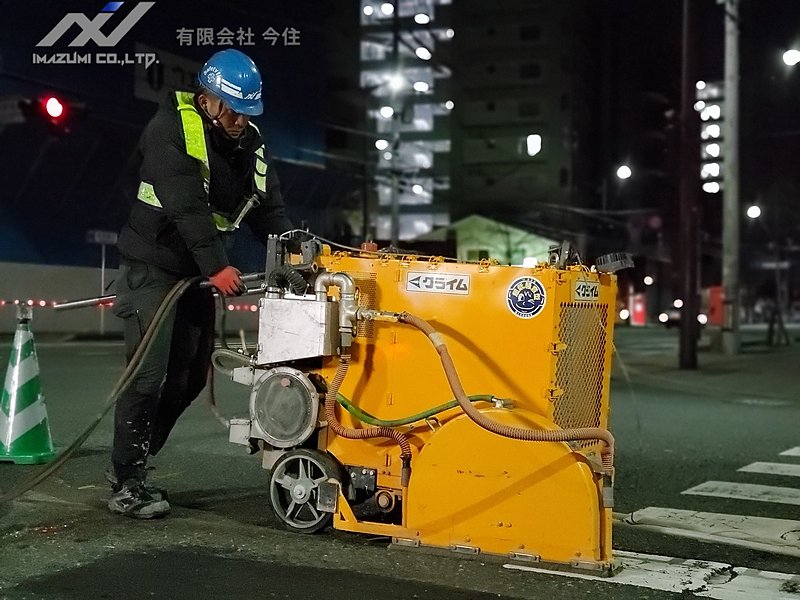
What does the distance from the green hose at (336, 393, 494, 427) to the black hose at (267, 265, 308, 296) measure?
21.3 inches

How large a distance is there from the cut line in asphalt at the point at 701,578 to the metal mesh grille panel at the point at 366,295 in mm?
1264

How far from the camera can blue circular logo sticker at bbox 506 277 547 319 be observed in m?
4.45

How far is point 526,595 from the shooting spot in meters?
3.93

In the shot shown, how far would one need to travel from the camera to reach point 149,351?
5051 mm

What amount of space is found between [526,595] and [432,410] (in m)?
0.99

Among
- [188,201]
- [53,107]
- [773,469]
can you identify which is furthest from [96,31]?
[773,469]

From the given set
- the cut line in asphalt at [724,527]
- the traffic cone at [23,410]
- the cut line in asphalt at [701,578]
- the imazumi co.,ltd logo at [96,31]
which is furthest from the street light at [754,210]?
the cut line in asphalt at [701,578]

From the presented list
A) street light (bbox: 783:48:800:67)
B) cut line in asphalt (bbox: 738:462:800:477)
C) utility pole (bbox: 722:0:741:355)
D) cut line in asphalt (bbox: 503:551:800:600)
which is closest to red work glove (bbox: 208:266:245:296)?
cut line in asphalt (bbox: 503:551:800:600)

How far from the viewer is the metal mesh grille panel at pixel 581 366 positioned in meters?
4.57

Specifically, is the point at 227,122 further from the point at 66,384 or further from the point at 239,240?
the point at 66,384

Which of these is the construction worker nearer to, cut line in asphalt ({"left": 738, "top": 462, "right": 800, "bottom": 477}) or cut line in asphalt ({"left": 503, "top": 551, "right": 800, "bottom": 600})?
cut line in asphalt ({"left": 503, "top": 551, "right": 800, "bottom": 600})

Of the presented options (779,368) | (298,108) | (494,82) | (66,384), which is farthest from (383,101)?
(66,384)

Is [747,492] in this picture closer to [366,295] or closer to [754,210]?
[366,295]

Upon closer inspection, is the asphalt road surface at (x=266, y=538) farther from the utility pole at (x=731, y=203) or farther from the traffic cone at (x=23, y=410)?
the utility pole at (x=731, y=203)
